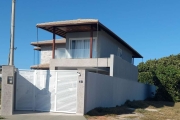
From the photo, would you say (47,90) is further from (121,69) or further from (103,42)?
(121,69)

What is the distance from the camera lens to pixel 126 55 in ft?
98.3

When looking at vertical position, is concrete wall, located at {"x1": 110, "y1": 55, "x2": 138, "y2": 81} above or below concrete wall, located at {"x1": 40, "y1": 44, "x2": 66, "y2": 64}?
below

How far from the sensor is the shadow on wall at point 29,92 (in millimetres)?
13219

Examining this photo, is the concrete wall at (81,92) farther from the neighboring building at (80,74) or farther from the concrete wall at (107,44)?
the concrete wall at (107,44)

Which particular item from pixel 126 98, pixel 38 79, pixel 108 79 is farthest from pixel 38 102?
pixel 126 98

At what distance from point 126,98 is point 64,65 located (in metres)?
5.64

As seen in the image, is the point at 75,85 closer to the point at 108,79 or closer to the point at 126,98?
the point at 108,79

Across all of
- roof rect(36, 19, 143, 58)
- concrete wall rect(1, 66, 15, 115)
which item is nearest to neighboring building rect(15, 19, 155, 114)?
roof rect(36, 19, 143, 58)

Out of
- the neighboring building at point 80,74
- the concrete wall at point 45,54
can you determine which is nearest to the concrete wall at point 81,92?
the neighboring building at point 80,74

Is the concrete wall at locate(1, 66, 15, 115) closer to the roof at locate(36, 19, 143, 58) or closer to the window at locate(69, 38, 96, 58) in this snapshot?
the roof at locate(36, 19, 143, 58)

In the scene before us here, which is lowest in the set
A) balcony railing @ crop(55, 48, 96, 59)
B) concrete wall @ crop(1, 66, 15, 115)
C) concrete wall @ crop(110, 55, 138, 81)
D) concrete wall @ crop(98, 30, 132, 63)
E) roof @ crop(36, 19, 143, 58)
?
concrete wall @ crop(1, 66, 15, 115)

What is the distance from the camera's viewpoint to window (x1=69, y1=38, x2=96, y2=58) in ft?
68.9

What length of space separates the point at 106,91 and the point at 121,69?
742cm

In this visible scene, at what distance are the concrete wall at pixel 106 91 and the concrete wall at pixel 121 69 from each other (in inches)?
47.1
